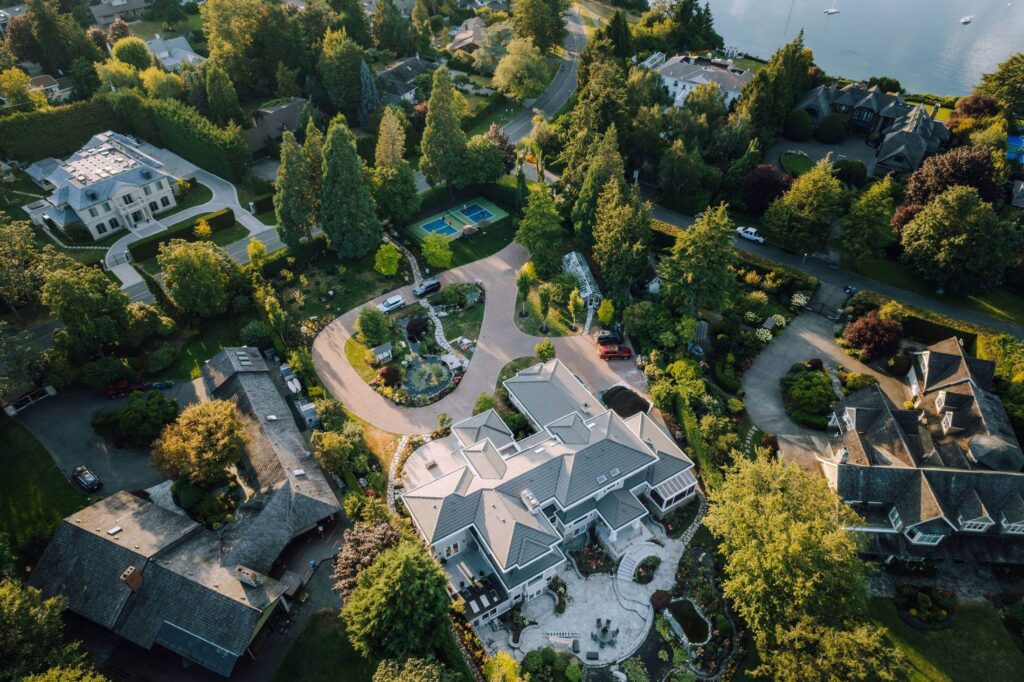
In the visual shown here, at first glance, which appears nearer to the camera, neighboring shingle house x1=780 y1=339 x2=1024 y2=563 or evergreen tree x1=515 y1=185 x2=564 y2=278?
neighboring shingle house x1=780 y1=339 x2=1024 y2=563

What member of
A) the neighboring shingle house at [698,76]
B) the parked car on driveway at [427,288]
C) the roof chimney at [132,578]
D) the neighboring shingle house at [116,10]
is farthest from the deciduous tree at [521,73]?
the roof chimney at [132,578]

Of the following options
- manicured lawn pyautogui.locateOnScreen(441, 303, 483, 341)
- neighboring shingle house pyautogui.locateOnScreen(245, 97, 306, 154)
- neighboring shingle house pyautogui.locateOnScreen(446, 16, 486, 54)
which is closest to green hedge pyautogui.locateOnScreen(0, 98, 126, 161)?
neighboring shingle house pyautogui.locateOnScreen(245, 97, 306, 154)

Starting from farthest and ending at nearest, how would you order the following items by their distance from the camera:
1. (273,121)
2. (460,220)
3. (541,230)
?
1. (273,121)
2. (460,220)
3. (541,230)

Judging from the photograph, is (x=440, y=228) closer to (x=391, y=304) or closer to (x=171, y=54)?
(x=391, y=304)

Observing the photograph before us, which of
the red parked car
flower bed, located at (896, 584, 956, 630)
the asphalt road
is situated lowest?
flower bed, located at (896, 584, 956, 630)

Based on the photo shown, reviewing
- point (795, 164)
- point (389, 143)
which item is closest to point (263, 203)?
point (389, 143)

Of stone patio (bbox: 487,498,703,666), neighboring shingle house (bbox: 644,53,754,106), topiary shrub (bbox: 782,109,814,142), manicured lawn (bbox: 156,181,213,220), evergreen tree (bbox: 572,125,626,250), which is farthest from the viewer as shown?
neighboring shingle house (bbox: 644,53,754,106)

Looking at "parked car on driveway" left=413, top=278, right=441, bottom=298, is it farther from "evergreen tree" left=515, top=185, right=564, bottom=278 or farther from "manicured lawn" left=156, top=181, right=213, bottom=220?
"manicured lawn" left=156, top=181, right=213, bottom=220
